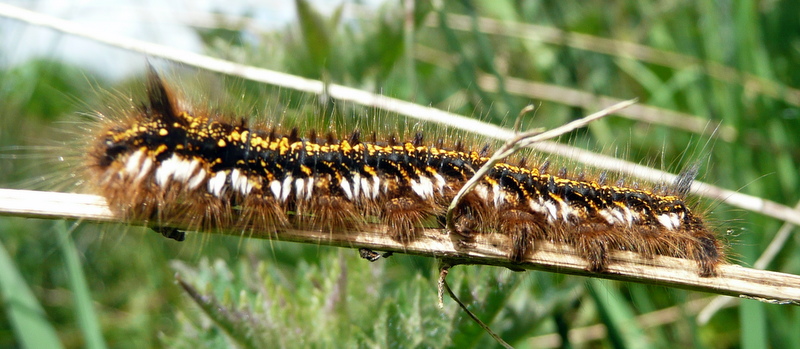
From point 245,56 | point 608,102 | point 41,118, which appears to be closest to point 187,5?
point 245,56

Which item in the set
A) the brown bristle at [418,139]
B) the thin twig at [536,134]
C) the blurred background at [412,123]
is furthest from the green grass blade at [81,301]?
the thin twig at [536,134]

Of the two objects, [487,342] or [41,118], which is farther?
[41,118]

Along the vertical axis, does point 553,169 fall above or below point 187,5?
below

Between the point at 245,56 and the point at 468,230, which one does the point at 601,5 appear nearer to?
the point at 245,56

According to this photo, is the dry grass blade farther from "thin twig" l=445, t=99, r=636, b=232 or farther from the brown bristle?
the brown bristle

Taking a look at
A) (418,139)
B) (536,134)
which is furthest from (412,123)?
(536,134)

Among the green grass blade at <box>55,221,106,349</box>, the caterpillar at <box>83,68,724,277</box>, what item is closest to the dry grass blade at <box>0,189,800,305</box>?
the caterpillar at <box>83,68,724,277</box>

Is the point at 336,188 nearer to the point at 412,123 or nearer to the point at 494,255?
the point at 494,255

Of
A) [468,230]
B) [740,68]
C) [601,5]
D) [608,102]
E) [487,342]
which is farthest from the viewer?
[601,5]
